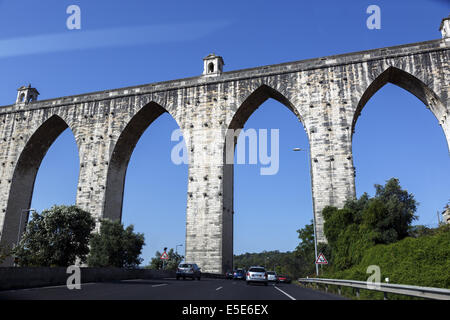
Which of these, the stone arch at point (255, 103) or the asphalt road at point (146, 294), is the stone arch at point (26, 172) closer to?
the stone arch at point (255, 103)

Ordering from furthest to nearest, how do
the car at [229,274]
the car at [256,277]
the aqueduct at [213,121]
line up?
the car at [229,274], the aqueduct at [213,121], the car at [256,277]

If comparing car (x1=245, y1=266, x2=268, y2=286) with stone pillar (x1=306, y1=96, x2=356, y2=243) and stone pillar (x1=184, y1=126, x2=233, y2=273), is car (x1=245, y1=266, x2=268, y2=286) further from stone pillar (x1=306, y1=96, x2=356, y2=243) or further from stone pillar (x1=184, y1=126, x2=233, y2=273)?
stone pillar (x1=184, y1=126, x2=233, y2=273)

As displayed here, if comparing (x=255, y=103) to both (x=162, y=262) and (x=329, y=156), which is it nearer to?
(x=329, y=156)

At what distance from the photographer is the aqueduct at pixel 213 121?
106 ft

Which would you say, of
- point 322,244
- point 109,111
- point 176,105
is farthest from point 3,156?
point 322,244

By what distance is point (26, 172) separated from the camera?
45.6 m

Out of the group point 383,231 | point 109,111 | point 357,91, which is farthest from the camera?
point 109,111

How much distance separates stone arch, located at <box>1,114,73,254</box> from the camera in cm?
4275

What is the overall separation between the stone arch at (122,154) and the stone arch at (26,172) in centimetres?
958

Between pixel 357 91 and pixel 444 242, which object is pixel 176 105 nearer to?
pixel 357 91

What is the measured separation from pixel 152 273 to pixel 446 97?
2750 cm

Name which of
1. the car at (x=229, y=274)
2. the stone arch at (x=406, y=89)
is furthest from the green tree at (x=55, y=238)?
the stone arch at (x=406, y=89)

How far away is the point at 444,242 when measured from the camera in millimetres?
16047

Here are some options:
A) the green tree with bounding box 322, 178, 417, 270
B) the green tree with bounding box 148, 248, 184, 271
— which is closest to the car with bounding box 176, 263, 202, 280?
the green tree with bounding box 322, 178, 417, 270
